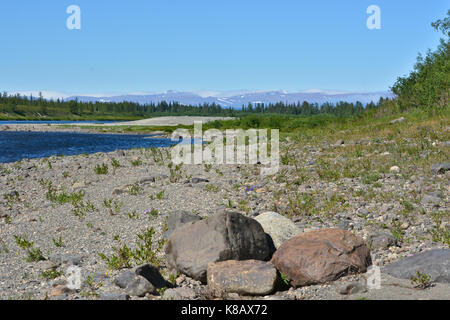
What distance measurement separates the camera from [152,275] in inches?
279

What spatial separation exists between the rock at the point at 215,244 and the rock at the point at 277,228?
1.98 feet

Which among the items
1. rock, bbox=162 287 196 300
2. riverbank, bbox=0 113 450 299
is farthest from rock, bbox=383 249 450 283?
rock, bbox=162 287 196 300

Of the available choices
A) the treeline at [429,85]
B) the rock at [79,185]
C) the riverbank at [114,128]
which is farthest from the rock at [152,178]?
the riverbank at [114,128]

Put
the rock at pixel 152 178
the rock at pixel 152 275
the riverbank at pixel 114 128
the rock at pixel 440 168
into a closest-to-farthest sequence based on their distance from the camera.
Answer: the rock at pixel 152 275
the rock at pixel 440 168
the rock at pixel 152 178
the riverbank at pixel 114 128

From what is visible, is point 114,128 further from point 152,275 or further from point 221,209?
point 152,275

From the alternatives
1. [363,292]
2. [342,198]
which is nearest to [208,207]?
[342,198]

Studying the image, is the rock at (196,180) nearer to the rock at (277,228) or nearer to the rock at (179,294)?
the rock at (277,228)

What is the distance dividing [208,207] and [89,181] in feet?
24.5

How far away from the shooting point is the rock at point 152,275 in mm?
6961

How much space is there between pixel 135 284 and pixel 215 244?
1517 mm

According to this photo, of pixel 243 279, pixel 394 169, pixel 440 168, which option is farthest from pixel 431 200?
pixel 243 279

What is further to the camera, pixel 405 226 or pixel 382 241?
pixel 405 226
